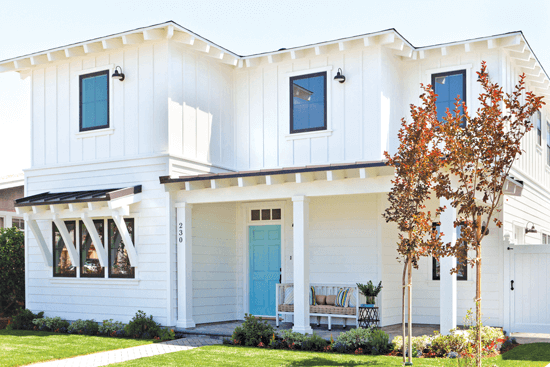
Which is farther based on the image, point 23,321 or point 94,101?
point 94,101

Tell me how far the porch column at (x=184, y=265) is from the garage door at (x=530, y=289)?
252 inches

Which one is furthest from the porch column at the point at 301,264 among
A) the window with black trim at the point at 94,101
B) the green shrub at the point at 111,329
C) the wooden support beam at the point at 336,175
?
the window with black trim at the point at 94,101

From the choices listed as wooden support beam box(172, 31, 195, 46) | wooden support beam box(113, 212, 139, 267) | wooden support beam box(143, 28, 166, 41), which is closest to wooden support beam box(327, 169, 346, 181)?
wooden support beam box(172, 31, 195, 46)

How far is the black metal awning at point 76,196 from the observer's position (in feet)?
39.1

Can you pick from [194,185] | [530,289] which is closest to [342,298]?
[530,289]

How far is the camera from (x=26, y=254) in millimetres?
14094

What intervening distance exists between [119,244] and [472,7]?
11.7 m

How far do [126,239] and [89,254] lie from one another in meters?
1.53

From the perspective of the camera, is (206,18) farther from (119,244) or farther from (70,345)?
(70,345)

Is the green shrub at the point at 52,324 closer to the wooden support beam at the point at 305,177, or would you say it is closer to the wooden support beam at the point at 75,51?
the wooden support beam at the point at 75,51

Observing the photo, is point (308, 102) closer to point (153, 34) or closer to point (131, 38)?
point (153, 34)

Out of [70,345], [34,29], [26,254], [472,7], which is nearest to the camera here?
[70,345]

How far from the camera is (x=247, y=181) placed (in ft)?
38.2

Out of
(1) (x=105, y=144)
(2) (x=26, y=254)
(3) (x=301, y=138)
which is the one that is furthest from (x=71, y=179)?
(3) (x=301, y=138)
